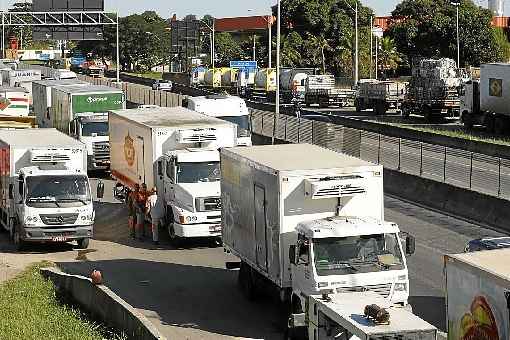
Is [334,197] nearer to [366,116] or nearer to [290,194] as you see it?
[290,194]

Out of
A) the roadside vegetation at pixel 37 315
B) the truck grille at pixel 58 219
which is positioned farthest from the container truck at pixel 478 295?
the truck grille at pixel 58 219

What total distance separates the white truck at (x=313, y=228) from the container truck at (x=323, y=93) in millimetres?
57388

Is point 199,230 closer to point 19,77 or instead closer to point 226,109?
point 226,109

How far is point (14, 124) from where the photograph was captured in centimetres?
4238

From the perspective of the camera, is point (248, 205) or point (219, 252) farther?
point (219, 252)

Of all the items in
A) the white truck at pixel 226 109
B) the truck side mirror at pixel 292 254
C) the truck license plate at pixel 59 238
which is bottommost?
the truck license plate at pixel 59 238

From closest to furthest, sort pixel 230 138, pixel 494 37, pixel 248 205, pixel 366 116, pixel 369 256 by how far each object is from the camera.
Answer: pixel 369 256
pixel 248 205
pixel 230 138
pixel 366 116
pixel 494 37

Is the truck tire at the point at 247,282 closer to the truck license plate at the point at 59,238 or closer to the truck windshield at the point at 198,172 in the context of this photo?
the truck windshield at the point at 198,172

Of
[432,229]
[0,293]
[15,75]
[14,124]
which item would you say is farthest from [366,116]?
[0,293]

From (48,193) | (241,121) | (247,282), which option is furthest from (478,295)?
(241,121)

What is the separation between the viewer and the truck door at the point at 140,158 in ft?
99.8

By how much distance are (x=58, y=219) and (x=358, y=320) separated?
1440cm

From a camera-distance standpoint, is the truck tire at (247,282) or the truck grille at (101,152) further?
the truck grille at (101,152)

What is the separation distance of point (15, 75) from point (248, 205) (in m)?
54.5
